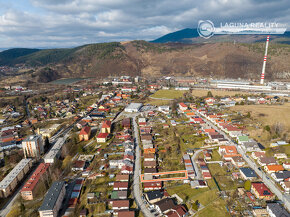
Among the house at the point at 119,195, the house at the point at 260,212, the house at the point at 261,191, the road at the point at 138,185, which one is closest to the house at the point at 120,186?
the house at the point at 119,195

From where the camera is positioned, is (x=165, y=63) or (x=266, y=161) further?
(x=165, y=63)

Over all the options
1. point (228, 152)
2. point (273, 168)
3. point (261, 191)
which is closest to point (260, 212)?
point (261, 191)

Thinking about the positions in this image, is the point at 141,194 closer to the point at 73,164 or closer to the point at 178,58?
the point at 73,164

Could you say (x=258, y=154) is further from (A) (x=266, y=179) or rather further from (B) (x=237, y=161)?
(A) (x=266, y=179)

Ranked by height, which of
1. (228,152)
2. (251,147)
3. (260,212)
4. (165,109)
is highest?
(165,109)

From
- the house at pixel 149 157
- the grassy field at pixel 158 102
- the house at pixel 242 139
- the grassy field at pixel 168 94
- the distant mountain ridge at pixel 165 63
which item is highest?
the distant mountain ridge at pixel 165 63

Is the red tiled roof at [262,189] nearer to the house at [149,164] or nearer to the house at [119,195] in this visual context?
the house at [149,164]

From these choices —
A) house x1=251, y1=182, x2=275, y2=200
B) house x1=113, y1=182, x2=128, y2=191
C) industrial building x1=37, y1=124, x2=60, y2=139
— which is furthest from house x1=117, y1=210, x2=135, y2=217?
industrial building x1=37, y1=124, x2=60, y2=139
